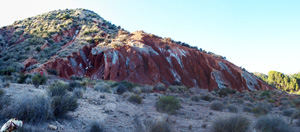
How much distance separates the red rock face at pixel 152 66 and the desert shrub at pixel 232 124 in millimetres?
21045

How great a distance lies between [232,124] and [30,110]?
5.23 metres

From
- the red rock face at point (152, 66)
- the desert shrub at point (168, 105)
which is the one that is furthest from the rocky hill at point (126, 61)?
the desert shrub at point (168, 105)

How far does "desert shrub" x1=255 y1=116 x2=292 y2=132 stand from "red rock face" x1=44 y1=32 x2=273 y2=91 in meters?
20.3

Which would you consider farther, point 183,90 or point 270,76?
point 270,76

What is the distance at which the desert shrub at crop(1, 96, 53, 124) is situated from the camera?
12.8 ft

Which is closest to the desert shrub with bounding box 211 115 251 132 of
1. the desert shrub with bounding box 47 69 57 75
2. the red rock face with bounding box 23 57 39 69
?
the desert shrub with bounding box 47 69 57 75

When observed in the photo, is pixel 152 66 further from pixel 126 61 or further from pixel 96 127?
pixel 96 127

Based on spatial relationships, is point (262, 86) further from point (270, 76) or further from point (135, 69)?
point (270, 76)

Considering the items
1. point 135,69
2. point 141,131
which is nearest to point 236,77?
point 135,69

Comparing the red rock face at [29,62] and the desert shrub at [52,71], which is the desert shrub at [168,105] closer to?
the desert shrub at [52,71]

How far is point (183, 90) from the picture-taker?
21.5 meters

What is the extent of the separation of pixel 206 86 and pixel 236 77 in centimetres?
741

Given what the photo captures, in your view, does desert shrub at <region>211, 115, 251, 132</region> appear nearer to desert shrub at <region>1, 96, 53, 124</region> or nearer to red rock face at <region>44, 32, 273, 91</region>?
desert shrub at <region>1, 96, 53, 124</region>

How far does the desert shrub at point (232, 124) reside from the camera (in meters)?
5.26
